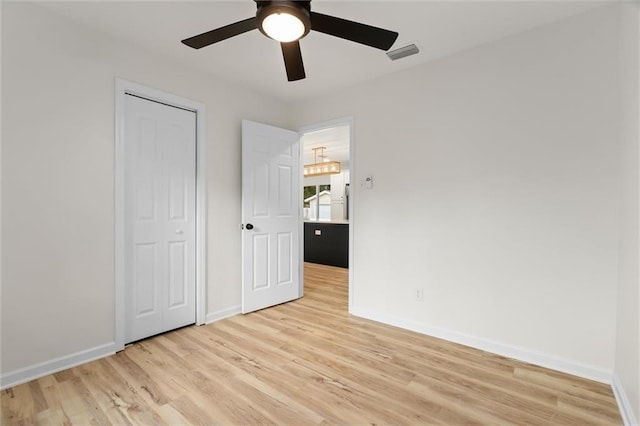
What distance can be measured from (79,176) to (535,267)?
3.49 metres

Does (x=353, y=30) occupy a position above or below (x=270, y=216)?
above

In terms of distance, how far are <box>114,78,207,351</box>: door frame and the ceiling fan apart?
1130 millimetres

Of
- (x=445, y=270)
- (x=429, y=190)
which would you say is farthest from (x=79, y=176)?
(x=445, y=270)

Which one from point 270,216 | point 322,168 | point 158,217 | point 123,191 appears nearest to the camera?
point 123,191

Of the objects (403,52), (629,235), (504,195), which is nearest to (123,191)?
(403,52)

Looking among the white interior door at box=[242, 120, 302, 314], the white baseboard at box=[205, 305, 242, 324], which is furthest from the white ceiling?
the white baseboard at box=[205, 305, 242, 324]

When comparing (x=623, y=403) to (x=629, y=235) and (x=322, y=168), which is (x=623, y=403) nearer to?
(x=629, y=235)

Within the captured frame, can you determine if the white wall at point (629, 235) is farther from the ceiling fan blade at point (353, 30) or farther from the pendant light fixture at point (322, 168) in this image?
the pendant light fixture at point (322, 168)

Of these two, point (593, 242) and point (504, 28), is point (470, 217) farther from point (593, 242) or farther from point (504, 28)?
point (504, 28)

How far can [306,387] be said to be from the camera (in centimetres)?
209

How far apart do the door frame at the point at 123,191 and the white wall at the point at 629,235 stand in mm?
3200

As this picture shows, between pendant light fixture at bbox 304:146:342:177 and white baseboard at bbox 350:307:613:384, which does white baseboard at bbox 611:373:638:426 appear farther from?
pendant light fixture at bbox 304:146:342:177

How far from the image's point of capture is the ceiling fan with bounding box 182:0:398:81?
5.13 ft

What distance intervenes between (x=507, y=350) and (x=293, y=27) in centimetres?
277
